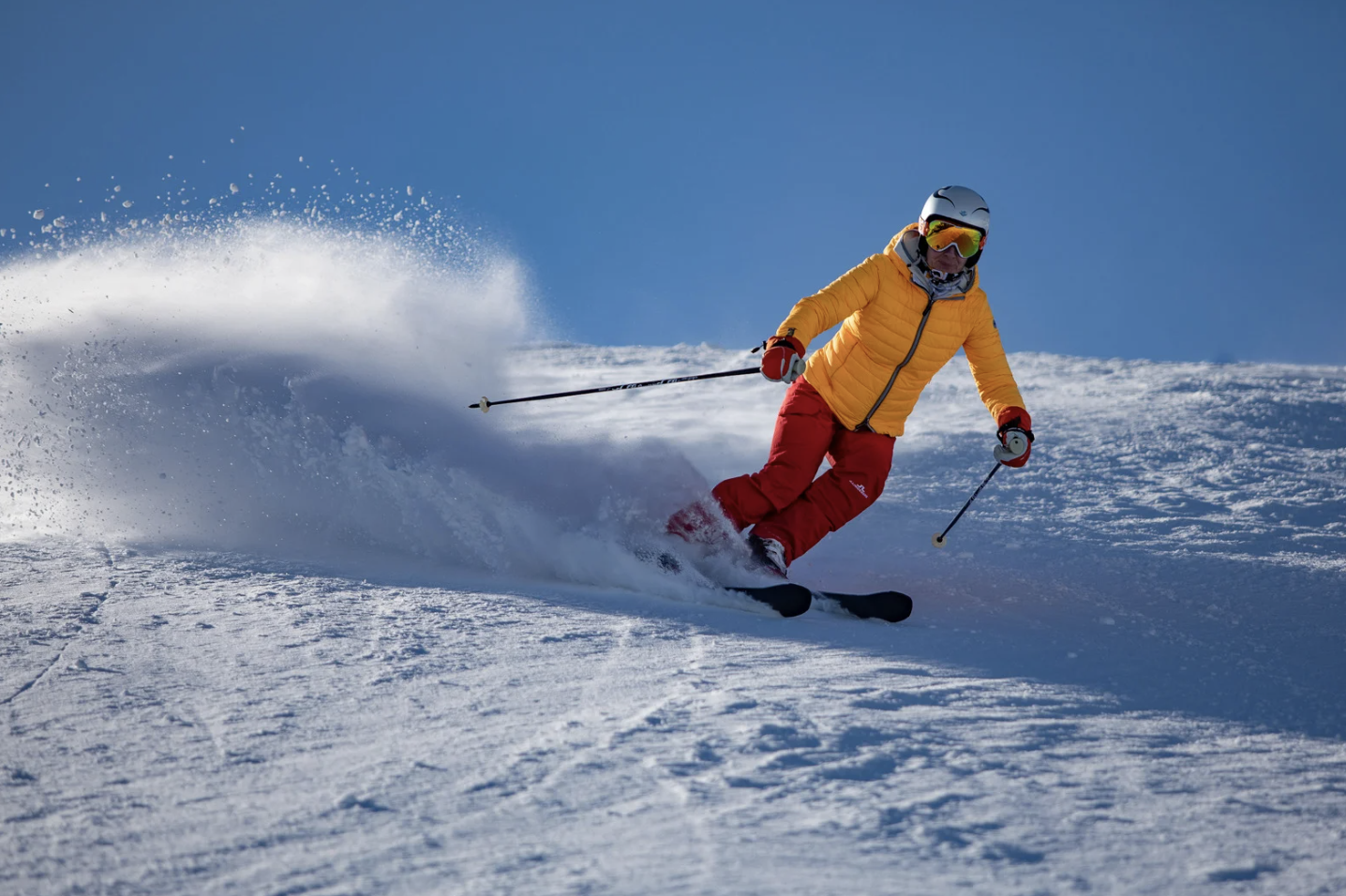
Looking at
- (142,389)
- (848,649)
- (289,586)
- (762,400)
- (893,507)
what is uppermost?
(762,400)

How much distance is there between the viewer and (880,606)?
351 cm

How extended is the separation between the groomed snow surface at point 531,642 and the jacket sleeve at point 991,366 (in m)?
0.77

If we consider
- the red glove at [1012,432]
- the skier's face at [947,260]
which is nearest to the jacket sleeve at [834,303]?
the skier's face at [947,260]

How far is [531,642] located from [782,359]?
4.99 ft

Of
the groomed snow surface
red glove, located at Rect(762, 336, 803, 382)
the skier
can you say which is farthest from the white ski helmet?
the groomed snow surface

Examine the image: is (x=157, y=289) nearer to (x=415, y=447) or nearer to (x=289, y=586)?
(x=415, y=447)

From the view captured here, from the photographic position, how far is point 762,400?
30.4ft

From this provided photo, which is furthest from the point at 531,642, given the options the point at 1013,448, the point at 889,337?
the point at 1013,448

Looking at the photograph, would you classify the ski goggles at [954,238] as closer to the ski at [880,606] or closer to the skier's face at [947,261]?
the skier's face at [947,261]

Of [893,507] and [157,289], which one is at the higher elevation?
[157,289]

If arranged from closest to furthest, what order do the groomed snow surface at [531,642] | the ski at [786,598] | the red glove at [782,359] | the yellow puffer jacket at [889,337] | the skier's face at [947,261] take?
the groomed snow surface at [531,642] → the ski at [786,598] → the red glove at [782,359] → the skier's face at [947,261] → the yellow puffer jacket at [889,337]

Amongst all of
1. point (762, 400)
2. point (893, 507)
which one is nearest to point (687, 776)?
point (893, 507)

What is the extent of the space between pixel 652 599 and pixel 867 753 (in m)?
1.63

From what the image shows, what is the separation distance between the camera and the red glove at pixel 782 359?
380cm
